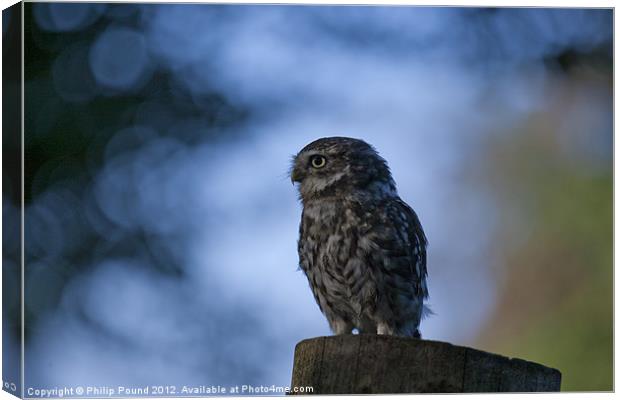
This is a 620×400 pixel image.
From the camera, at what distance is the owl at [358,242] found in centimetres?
466

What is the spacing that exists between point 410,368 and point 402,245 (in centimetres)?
152

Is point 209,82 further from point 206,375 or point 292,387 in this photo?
point 292,387

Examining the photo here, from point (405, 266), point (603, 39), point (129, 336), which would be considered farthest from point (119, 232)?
point (603, 39)

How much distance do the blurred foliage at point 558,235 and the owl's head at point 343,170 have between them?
2.99ft

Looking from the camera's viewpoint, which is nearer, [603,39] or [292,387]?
[292,387]

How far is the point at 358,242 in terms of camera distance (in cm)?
468

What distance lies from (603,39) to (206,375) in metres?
2.47

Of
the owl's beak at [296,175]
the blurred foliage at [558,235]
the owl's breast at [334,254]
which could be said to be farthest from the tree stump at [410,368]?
the owl's beak at [296,175]

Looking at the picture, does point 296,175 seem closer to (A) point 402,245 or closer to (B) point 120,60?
(A) point 402,245

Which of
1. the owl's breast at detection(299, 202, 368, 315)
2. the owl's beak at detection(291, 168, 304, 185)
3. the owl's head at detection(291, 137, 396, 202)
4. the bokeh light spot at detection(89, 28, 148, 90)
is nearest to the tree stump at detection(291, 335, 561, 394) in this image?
the owl's breast at detection(299, 202, 368, 315)

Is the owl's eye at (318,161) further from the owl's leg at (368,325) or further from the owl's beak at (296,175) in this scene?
the owl's leg at (368,325)

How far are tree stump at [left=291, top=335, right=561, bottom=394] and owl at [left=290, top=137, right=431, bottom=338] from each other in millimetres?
1305

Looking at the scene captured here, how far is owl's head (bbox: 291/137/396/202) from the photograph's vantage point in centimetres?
482

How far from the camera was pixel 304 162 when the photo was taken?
491 cm
